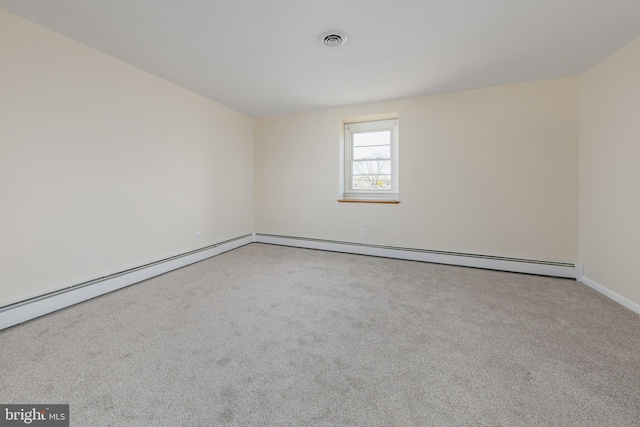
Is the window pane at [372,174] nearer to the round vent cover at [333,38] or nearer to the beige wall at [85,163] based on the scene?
the round vent cover at [333,38]

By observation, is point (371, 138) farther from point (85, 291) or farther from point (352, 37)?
point (85, 291)

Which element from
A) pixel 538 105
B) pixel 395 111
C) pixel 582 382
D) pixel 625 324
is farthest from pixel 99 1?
pixel 625 324

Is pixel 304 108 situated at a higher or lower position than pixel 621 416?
higher

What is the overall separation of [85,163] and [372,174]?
3497mm

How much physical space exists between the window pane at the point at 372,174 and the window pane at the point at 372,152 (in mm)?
81

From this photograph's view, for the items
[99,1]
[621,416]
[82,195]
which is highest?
[99,1]

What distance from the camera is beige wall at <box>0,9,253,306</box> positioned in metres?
1.94

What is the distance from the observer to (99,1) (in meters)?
1.74

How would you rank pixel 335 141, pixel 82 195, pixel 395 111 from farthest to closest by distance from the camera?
pixel 335 141
pixel 395 111
pixel 82 195

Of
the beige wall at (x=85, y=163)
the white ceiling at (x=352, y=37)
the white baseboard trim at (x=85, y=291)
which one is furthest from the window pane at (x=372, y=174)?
the white baseboard trim at (x=85, y=291)

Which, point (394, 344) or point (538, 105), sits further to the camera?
point (538, 105)

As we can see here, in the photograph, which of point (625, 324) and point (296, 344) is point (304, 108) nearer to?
point (296, 344)

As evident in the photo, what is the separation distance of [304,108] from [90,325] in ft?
12.0

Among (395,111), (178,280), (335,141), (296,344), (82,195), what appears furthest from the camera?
(335,141)
